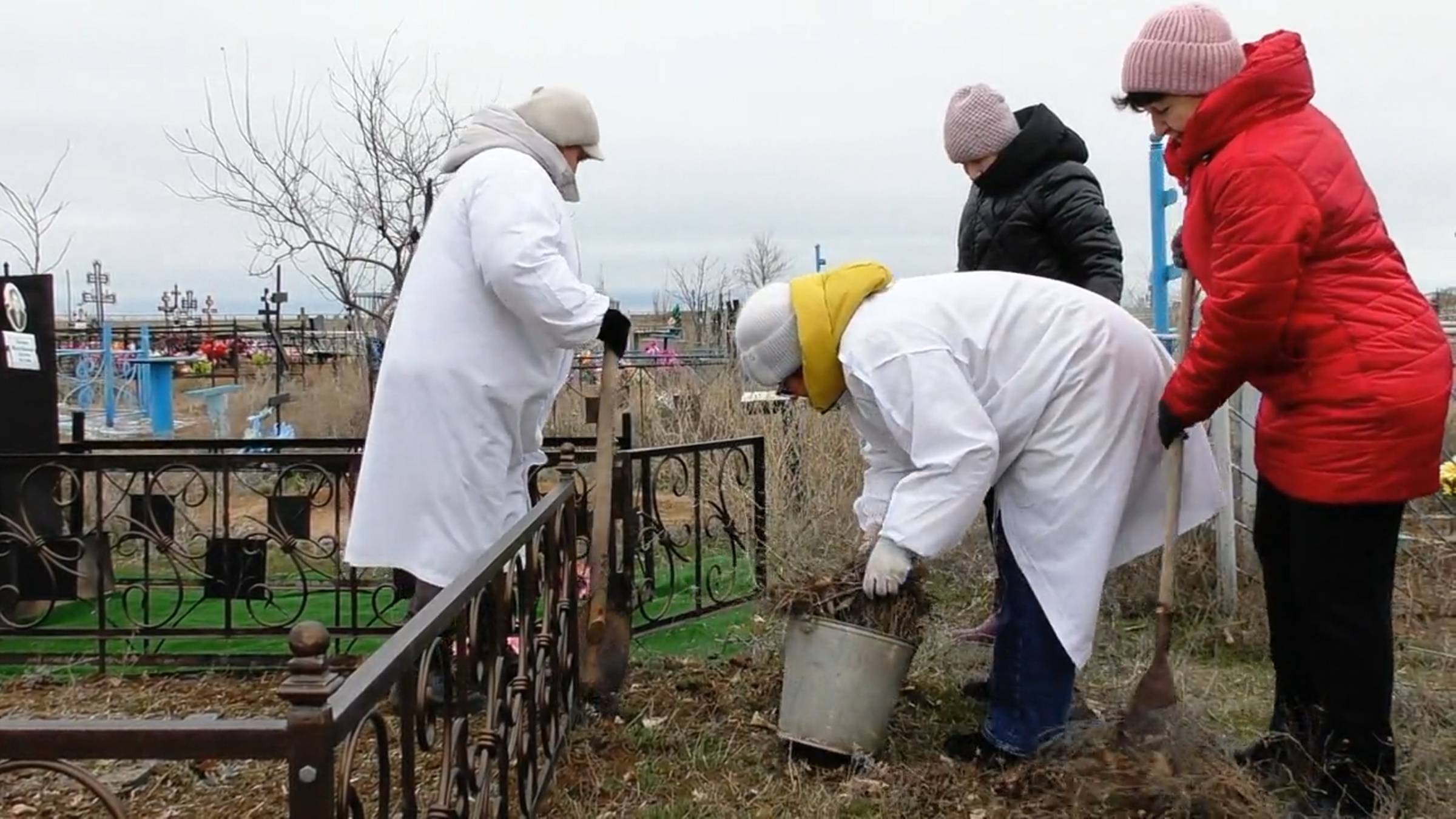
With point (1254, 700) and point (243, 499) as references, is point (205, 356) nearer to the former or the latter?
point (243, 499)

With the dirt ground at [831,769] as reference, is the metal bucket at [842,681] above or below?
above

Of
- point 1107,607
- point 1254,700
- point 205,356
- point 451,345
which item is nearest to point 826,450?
point 1107,607

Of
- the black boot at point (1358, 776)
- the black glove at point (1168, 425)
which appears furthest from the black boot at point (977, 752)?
the black glove at point (1168, 425)

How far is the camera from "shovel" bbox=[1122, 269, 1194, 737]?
105 inches

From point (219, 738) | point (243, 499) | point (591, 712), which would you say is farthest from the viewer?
point (243, 499)

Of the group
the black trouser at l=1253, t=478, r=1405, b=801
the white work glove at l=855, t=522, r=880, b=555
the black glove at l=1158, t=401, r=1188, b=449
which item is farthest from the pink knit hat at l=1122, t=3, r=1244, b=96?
the white work glove at l=855, t=522, r=880, b=555

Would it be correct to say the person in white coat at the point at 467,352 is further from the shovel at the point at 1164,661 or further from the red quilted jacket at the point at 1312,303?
the red quilted jacket at the point at 1312,303

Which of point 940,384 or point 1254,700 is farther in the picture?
point 1254,700

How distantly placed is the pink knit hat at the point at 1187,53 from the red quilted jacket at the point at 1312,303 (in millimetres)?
63

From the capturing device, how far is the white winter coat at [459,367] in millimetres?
3055

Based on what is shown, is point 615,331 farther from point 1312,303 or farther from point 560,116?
point 1312,303

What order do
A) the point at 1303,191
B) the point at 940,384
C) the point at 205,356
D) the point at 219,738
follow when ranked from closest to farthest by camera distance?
the point at 219,738
the point at 1303,191
the point at 940,384
the point at 205,356

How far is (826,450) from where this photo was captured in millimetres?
5953

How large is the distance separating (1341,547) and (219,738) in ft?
6.65
